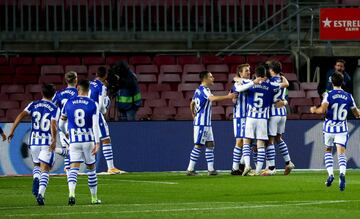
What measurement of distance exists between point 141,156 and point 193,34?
7.18m

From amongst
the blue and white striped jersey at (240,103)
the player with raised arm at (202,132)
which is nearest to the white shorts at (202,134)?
the player with raised arm at (202,132)

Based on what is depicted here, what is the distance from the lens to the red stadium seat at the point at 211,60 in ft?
109

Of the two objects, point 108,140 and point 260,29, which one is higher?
point 260,29

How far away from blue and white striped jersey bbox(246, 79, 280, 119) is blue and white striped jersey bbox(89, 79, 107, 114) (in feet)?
9.99

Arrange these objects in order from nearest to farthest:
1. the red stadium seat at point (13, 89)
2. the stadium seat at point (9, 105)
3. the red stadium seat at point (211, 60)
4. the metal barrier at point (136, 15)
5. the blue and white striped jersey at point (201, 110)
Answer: the blue and white striped jersey at point (201, 110) < the stadium seat at point (9, 105) < the red stadium seat at point (13, 89) < the red stadium seat at point (211, 60) < the metal barrier at point (136, 15)

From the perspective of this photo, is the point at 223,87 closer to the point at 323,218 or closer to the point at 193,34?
the point at 193,34

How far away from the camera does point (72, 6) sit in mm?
35188

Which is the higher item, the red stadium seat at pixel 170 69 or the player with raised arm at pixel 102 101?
the red stadium seat at pixel 170 69

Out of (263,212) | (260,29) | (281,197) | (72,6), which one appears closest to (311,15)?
(260,29)

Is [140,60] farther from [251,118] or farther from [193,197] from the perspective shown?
[193,197]

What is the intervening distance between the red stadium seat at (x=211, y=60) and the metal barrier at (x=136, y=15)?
4.35 ft

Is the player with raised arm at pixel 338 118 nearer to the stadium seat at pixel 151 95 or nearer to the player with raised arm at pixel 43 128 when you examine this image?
the player with raised arm at pixel 43 128

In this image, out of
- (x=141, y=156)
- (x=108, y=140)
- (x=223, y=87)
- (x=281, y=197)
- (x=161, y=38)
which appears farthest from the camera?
(x=161, y=38)

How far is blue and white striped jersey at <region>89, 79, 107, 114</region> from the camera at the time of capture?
26.6 m
